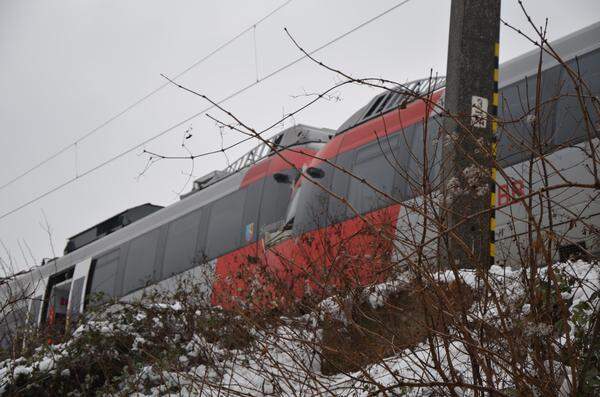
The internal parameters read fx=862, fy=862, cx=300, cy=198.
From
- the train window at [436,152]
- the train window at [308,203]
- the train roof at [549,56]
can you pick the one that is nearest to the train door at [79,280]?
the train window at [308,203]

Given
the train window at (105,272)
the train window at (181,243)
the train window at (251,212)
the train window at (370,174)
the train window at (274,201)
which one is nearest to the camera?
the train window at (370,174)

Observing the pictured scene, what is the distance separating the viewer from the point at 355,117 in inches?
512

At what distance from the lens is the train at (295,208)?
7551 mm

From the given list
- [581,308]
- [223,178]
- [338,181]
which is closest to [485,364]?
[581,308]

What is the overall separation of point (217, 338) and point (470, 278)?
2.29m

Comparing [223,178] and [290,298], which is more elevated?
[223,178]

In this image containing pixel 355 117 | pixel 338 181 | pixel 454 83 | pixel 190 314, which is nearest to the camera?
pixel 454 83

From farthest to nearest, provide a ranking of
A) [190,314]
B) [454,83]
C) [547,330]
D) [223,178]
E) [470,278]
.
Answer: [223,178], [190,314], [454,83], [470,278], [547,330]

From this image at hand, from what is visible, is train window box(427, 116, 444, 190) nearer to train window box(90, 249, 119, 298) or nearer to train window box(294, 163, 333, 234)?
train window box(294, 163, 333, 234)

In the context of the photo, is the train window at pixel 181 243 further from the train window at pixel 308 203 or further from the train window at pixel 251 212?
the train window at pixel 308 203

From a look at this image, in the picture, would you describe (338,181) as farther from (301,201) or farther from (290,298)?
(290,298)

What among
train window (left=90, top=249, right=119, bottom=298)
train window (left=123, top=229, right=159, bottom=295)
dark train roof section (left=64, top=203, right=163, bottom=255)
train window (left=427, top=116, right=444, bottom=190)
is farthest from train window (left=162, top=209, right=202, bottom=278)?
train window (left=427, top=116, right=444, bottom=190)

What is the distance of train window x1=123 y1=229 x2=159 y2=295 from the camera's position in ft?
56.2

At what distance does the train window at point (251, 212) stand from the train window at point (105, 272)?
4652 mm
